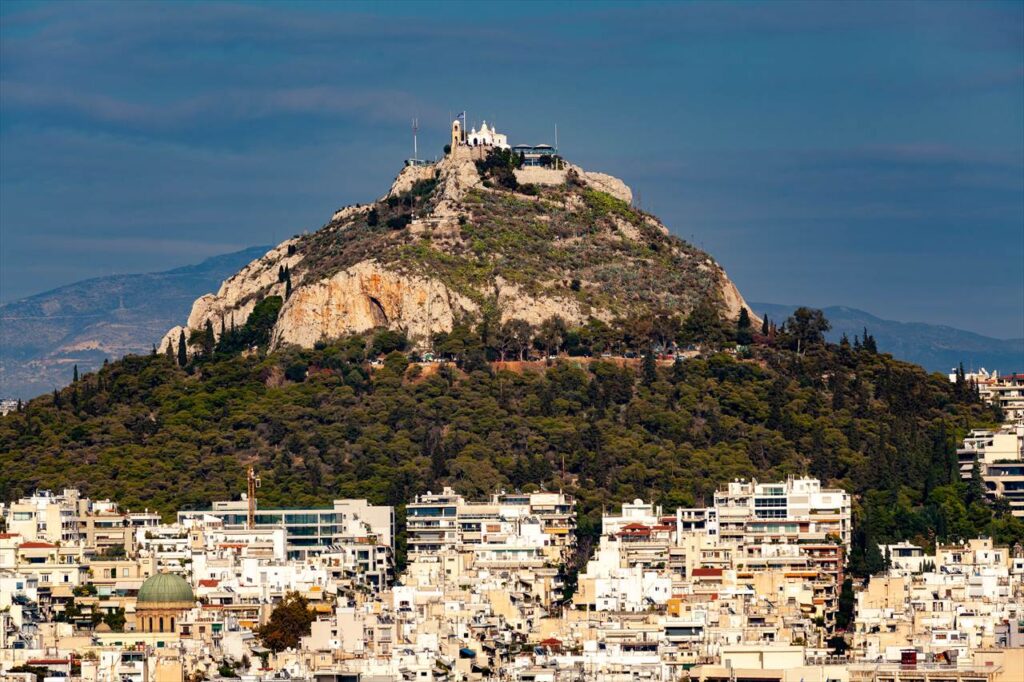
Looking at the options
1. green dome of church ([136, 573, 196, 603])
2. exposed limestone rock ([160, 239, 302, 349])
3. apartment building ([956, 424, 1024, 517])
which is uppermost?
exposed limestone rock ([160, 239, 302, 349])

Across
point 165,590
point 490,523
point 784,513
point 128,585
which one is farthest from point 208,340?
point 165,590

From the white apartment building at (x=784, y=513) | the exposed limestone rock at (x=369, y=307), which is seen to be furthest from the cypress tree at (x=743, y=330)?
the white apartment building at (x=784, y=513)

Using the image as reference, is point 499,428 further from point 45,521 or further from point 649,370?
point 45,521

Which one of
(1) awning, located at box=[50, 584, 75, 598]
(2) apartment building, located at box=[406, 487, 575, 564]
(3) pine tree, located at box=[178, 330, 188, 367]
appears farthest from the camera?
(3) pine tree, located at box=[178, 330, 188, 367]

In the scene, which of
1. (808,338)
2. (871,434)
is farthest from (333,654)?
(808,338)

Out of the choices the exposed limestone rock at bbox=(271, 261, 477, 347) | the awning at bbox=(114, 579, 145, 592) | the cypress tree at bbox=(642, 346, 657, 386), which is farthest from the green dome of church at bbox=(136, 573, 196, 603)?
the exposed limestone rock at bbox=(271, 261, 477, 347)

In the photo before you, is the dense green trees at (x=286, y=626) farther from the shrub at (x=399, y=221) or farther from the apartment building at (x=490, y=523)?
the shrub at (x=399, y=221)

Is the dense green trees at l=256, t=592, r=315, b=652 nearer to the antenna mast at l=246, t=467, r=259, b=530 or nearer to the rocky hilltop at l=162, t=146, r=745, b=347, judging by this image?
the antenna mast at l=246, t=467, r=259, b=530
